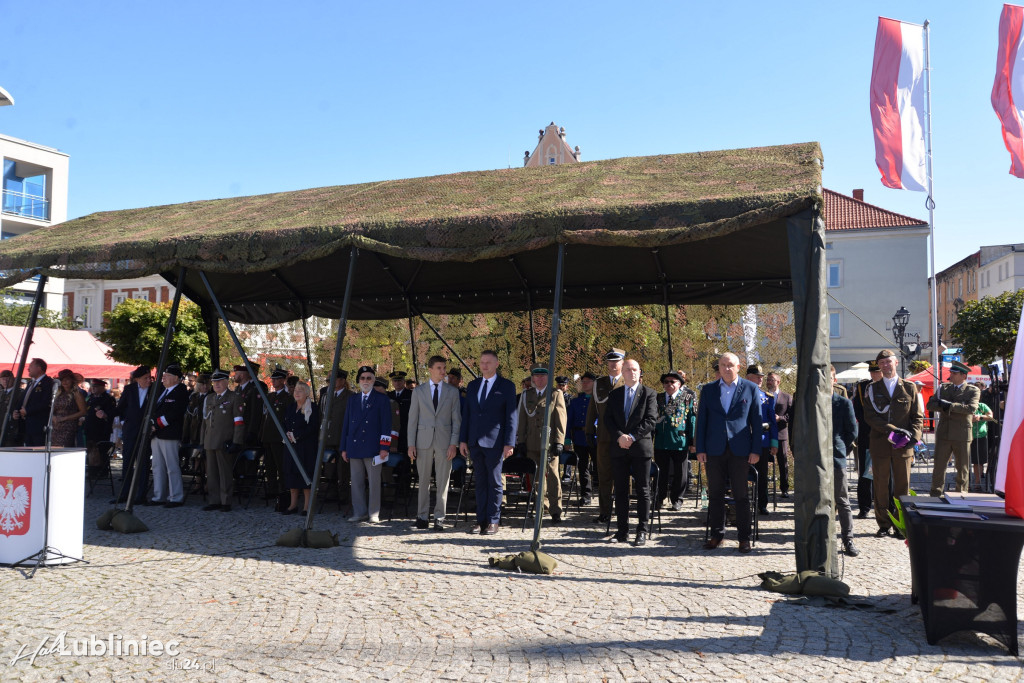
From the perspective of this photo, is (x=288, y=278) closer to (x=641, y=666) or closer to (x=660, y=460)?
(x=660, y=460)

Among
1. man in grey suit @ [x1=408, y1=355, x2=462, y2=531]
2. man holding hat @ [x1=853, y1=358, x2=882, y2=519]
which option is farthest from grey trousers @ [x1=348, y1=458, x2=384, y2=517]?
man holding hat @ [x1=853, y1=358, x2=882, y2=519]

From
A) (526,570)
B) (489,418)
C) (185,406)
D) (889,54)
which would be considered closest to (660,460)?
(489,418)

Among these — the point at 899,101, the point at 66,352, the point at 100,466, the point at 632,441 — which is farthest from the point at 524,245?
the point at 66,352

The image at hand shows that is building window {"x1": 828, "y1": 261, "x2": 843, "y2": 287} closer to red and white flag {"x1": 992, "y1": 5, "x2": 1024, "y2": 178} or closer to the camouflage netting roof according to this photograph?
red and white flag {"x1": 992, "y1": 5, "x2": 1024, "y2": 178}

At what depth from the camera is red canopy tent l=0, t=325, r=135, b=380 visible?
2809cm

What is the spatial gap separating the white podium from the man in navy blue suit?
A: 399 centimetres

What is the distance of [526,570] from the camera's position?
266 inches

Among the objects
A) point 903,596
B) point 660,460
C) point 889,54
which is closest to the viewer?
point 903,596

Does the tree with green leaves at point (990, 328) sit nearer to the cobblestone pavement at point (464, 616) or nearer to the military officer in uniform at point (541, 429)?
the cobblestone pavement at point (464, 616)

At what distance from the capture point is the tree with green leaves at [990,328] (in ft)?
86.7

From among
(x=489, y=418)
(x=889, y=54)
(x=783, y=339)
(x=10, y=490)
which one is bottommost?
(x=10, y=490)

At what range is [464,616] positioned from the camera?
543 cm

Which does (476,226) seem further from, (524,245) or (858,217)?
(858,217)

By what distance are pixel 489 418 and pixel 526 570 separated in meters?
2.20
